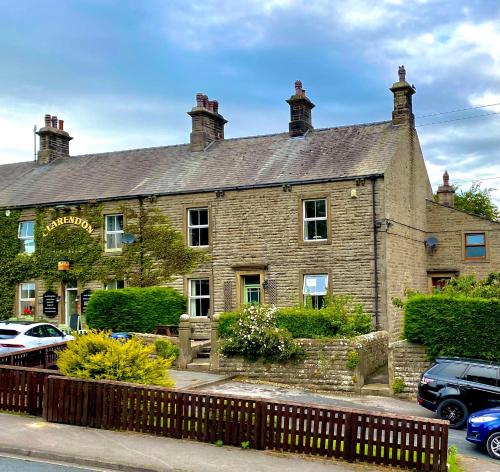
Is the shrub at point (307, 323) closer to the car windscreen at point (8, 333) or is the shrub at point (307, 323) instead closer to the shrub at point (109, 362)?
the car windscreen at point (8, 333)

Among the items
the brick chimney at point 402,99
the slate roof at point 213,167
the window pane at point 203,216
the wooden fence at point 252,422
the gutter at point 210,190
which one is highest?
the brick chimney at point 402,99

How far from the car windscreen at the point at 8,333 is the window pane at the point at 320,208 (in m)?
11.9

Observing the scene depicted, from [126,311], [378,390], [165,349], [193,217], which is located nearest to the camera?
[378,390]

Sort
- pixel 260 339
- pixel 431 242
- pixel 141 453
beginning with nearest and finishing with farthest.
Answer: pixel 141 453 → pixel 260 339 → pixel 431 242

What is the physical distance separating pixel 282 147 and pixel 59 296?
12217 millimetres

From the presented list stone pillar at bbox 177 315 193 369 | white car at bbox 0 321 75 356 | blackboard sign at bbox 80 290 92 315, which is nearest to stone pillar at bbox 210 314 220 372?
stone pillar at bbox 177 315 193 369

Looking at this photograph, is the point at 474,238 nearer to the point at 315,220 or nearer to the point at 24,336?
the point at 315,220

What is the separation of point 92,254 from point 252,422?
63.4 ft

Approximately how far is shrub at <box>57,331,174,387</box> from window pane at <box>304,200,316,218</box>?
13373 millimetres

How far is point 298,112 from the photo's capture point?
29156 millimetres

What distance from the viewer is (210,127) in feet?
103

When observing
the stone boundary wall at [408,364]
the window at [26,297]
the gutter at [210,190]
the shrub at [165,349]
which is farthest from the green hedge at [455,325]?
the window at [26,297]

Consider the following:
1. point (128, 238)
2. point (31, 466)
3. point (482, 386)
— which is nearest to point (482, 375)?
point (482, 386)

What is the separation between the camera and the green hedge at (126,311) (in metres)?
24.6
